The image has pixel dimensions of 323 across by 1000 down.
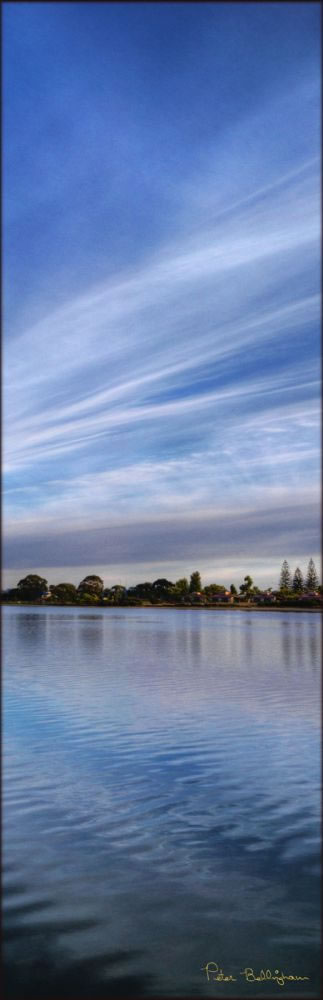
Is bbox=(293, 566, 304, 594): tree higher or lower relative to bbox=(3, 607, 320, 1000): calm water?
higher

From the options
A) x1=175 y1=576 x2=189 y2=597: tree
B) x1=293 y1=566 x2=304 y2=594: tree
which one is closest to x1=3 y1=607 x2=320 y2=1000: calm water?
x1=293 y1=566 x2=304 y2=594: tree

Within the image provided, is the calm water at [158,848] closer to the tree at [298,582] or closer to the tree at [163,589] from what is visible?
the tree at [298,582]

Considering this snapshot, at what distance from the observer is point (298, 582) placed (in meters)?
18.9

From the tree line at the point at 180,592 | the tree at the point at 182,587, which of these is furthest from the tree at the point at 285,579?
the tree at the point at 182,587

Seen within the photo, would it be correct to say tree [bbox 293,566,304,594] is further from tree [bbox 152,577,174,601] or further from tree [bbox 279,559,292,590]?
tree [bbox 152,577,174,601]

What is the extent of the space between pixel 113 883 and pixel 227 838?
1.66 meters

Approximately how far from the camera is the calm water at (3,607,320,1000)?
5.05 metres

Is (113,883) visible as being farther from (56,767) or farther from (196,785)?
(56,767)

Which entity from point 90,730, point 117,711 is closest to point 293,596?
point 117,711
